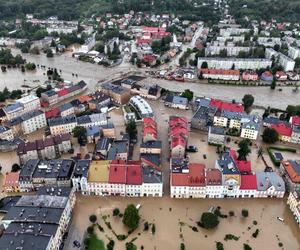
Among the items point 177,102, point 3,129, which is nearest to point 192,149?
point 177,102

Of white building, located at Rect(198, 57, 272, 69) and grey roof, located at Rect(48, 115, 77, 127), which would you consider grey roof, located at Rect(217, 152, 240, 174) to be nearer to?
grey roof, located at Rect(48, 115, 77, 127)

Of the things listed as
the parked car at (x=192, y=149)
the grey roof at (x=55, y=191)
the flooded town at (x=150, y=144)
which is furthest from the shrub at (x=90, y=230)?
the parked car at (x=192, y=149)

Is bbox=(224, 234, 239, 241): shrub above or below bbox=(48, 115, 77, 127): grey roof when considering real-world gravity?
below

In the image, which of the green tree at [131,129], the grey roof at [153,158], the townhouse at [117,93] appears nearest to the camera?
the grey roof at [153,158]

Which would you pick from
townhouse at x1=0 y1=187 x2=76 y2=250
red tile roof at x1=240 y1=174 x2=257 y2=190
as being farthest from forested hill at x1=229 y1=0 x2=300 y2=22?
townhouse at x1=0 y1=187 x2=76 y2=250

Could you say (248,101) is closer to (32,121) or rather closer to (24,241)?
(32,121)

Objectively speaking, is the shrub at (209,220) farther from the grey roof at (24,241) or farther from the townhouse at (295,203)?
the grey roof at (24,241)

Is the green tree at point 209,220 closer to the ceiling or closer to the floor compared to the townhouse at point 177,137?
closer to the floor

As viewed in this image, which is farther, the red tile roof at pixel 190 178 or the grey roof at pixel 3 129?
the grey roof at pixel 3 129
